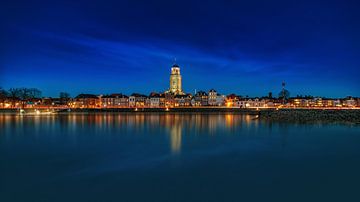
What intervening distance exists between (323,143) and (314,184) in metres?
12.9

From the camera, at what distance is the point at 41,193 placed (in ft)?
34.4

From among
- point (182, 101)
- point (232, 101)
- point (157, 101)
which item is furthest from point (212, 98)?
point (157, 101)

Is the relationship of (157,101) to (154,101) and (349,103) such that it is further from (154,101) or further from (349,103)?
(349,103)

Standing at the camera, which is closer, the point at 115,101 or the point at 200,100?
the point at 115,101

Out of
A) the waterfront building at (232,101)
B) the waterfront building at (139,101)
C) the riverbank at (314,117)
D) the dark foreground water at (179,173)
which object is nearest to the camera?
the dark foreground water at (179,173)

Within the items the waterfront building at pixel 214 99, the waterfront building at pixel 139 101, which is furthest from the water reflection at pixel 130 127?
the waterfront building at pixel 214 99

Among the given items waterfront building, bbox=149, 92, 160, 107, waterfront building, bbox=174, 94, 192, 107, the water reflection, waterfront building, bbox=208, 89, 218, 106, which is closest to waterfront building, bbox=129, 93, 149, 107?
waterfront building, bbox=149, 92, 160, 107

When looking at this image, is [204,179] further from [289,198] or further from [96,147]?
[96,147]

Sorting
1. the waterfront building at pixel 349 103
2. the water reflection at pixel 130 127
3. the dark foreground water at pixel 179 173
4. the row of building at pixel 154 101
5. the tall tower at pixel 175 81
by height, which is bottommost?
the dark foreground water at pixel 179 173

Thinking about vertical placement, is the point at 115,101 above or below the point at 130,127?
above

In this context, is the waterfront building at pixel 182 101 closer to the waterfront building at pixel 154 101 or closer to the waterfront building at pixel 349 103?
the waterfront building at pixel 154 101

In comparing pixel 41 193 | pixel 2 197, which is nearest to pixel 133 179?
pixel 41 193

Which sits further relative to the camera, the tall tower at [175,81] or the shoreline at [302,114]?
the tall tower at [175,81]

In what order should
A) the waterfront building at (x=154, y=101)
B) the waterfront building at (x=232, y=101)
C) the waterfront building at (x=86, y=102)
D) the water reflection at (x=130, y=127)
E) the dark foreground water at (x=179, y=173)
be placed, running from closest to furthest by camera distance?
the dark foreground water at (x=179, y=173)
the water reflection at (x=130, y=127)
the waterfront building at (x=154, y=101)
the waterfront building at (x=86, y=102)
the waterfront building at (x=232, y=101)
